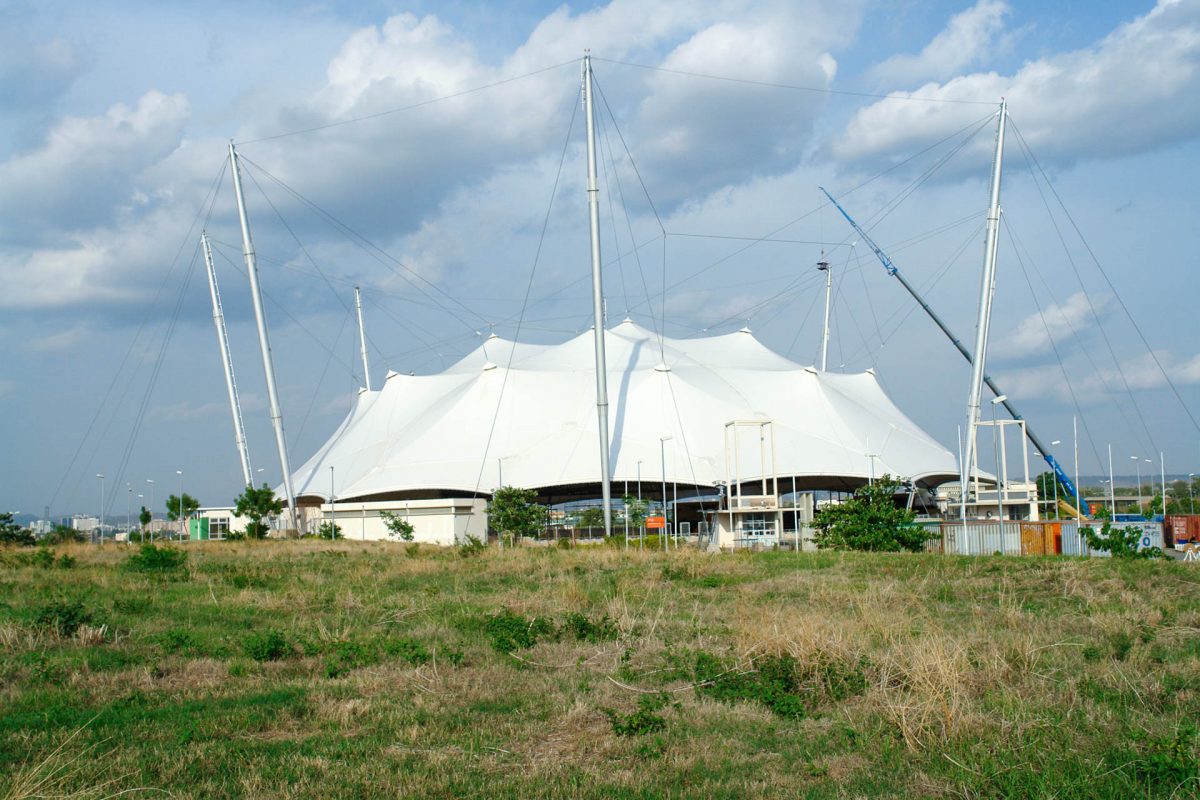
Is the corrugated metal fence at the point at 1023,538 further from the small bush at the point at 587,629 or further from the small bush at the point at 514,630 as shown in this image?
the small bush at the point at 514,630

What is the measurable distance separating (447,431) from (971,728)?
60.4 m

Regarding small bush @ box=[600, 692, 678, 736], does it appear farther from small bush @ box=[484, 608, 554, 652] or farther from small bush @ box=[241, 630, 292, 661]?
small bush @ box=[241, 630, 292, 661]

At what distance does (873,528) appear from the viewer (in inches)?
1261

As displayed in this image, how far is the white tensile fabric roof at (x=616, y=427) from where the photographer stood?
61.8m

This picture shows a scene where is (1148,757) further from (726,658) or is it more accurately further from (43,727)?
(43,727)

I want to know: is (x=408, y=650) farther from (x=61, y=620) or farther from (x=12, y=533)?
(x=12, y=533)

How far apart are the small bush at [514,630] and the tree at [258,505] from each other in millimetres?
43724

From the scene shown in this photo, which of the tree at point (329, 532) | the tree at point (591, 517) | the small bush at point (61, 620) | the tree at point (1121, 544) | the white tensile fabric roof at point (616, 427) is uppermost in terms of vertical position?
the white tensile fabric roof at point (616, 427)

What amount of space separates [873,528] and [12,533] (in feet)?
123

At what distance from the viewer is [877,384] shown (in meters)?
79.2

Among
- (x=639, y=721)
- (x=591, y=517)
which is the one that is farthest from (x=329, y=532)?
(x=591, y=517)

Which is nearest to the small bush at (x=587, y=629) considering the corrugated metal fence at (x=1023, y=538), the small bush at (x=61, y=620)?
the small bush at (x=61, y=620)

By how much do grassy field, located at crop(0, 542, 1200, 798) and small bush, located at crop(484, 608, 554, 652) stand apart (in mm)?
39

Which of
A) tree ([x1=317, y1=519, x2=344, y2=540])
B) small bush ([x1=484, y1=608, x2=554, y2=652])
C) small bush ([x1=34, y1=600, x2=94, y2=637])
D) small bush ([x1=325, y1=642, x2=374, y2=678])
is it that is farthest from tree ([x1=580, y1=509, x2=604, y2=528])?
small bush ([x1=325, y1=642, x2=374, y2=678])
